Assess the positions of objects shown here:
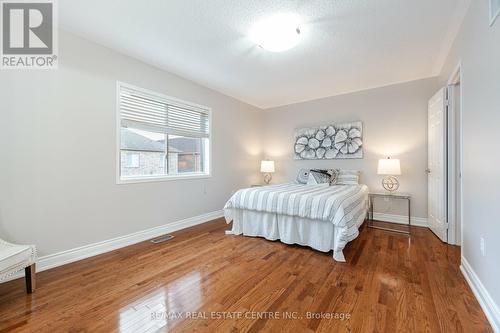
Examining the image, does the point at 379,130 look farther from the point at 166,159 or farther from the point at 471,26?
the point at 166,159

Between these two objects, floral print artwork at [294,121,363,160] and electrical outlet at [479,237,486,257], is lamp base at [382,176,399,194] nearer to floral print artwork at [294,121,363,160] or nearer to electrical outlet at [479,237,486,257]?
floral print artwork at [294,121,363,160]

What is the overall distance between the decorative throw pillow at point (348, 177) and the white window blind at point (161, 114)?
264cm

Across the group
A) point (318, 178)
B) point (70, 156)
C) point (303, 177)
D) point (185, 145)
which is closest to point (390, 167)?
point (318, 178)

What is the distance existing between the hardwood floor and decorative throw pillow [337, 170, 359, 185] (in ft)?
4.89

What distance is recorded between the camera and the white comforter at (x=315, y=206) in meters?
2.40

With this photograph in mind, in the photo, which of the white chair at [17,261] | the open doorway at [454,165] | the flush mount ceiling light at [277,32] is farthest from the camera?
the open doorway at [454,165]

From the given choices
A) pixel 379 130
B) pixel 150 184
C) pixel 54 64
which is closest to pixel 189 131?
pixel 150 184

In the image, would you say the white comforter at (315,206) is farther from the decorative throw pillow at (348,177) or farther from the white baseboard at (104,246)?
the white baseboard at (104,246)

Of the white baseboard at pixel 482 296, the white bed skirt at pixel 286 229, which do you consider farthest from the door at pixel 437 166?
the white bed skirt at pixel 286 229

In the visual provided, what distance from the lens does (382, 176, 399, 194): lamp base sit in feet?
12.6

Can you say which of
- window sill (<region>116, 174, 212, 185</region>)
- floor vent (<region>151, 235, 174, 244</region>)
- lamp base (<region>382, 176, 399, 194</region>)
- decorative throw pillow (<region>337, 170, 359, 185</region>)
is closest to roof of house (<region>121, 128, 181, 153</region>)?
Answer: window sill (<region>116, 174, 212, 185</region>)

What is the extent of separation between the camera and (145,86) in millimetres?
3061

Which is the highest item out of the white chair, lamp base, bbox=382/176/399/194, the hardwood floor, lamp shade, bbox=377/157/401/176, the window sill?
lamp shade, bbox=377/157/401/176

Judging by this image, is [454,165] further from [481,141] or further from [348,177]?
[348,177]
